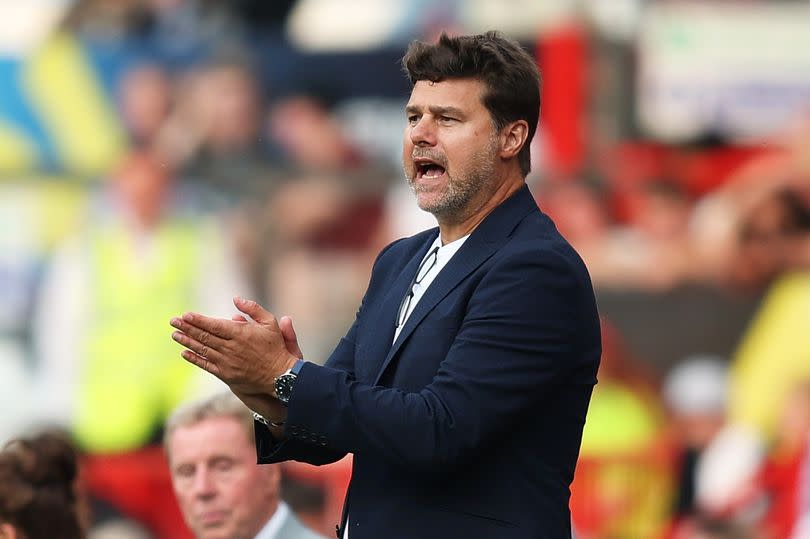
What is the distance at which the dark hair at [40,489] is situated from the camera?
375cm

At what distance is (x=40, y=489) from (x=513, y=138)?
171cm

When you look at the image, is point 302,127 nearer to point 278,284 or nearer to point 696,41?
point 278,284

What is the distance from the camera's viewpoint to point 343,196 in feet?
29.3

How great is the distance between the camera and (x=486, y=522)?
8.46 ft

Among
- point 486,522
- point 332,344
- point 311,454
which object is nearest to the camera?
point 486,522

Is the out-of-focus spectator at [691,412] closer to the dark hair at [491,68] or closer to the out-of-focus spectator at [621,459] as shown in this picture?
the out-of-focus spectator at [621,459]

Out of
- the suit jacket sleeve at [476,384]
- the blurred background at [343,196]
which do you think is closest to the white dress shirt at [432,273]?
the suit jacket sleeve at [476,384]

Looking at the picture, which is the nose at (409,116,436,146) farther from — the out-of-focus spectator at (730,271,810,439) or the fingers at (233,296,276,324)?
the out-of-focus spectator at (730,271,810,439)

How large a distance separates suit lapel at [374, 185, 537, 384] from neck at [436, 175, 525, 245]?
0.6 inches

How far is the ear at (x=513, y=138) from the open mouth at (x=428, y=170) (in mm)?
119

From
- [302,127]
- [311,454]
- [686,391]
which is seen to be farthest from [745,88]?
[311,454]

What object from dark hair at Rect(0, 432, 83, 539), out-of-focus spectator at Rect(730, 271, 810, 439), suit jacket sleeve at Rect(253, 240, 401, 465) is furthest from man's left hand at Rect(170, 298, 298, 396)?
out-of-focus spectator at Rect(730, 271, 810, 439)

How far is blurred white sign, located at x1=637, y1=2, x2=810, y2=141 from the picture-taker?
29.0 feet

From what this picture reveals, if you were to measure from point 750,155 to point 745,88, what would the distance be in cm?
40
